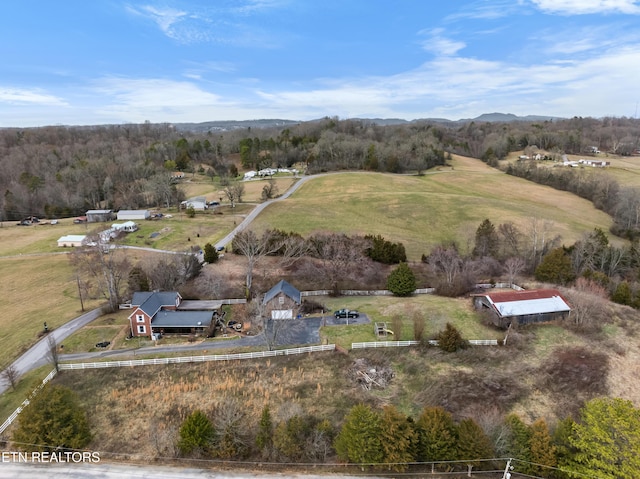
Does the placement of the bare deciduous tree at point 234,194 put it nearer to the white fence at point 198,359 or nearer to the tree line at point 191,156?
the tree line at point 191,156

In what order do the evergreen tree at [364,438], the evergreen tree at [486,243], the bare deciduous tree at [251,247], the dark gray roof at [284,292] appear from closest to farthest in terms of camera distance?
the evergreen tree at [364,438], the dark gray roof at [284,292], the bare deciduous tree at [251,247], the evergreen tree at [486,243]

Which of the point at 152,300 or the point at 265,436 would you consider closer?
the point at 265,436

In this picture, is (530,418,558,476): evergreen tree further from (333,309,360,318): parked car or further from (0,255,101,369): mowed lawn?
(0,255,101,369): mowed lawn

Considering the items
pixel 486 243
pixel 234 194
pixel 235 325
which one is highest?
pixel 234 194

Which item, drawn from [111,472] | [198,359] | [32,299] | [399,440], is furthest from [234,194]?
[399,440]

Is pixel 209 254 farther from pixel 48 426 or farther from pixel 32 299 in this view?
pixel 48 426

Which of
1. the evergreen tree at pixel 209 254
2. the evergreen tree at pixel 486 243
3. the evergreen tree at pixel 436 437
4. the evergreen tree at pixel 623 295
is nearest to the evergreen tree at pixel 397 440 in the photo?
the evergreen tree at pixel 436 437

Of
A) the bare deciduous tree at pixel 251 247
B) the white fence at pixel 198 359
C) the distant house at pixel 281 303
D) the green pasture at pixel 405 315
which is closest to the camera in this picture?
the white fence at pixel 198 359
